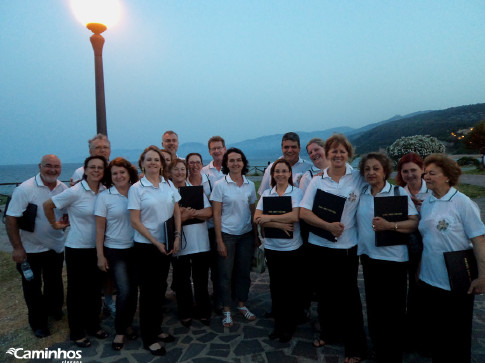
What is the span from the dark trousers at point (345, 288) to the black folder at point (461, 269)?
0.93m

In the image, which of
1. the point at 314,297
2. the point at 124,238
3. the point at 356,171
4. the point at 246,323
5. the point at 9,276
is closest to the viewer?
the point at 356,171

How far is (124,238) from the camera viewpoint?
362cm

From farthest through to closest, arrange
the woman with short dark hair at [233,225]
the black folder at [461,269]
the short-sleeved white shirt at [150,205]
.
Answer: the woman with short dark hair at [233,225] < the short-sleeved white shirt at [150,205] < the black folder at [461,269]

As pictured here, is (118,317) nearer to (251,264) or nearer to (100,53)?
(251,264)

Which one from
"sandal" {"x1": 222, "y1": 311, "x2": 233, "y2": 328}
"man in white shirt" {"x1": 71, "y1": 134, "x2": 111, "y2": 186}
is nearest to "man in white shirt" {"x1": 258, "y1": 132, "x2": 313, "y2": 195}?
"sandal" {"x1": 222, "y1": 311, "x2": 233, "y2": 328}

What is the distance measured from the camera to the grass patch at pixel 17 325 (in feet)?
12.8

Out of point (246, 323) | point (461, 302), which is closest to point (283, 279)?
point (246, 323)

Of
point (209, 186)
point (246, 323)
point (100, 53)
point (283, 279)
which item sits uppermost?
point (100, 53)

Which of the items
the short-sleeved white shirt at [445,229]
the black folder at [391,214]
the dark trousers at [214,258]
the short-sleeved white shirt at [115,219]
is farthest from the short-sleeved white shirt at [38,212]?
the short-sleeved white shirt at [445,229]

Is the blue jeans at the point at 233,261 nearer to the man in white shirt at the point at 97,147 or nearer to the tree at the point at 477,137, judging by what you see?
the man in white shirt at the point at 97,147

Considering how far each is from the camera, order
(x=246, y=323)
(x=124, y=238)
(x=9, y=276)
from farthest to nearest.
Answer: (x=9, y=276)
(x=246, y=323)
(x=124, y=238)

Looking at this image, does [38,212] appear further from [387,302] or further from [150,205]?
[387,302]

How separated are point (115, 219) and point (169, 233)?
0.63 meters

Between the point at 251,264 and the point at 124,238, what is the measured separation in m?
1.71
